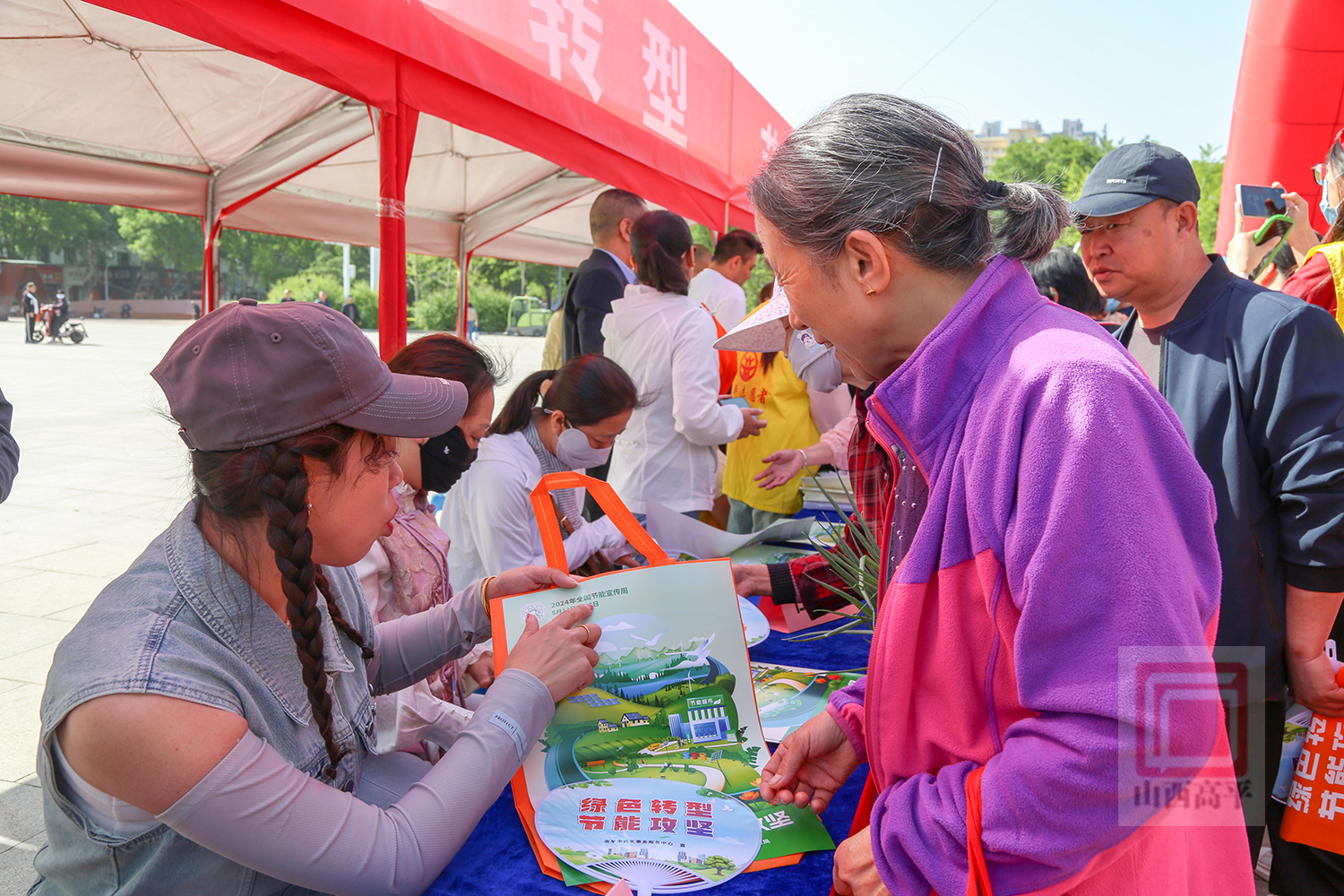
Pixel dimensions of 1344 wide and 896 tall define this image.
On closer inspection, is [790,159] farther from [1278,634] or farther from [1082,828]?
Answer: [1278,634]

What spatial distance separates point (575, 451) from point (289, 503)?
1591 millimetres

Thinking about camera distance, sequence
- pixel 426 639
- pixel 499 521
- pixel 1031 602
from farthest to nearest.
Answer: pixel 499 521 → pixel 426 639 → pixel 1031 602

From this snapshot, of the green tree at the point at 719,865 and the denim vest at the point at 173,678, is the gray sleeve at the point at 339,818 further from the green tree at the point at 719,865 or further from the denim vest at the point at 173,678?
the green tree at the point at 719,865

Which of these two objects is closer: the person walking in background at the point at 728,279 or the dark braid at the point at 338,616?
the dark braid at the point at 338,616

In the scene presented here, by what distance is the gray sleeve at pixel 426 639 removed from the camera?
4.56ft

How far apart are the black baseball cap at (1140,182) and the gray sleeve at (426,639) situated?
1500 millimetres

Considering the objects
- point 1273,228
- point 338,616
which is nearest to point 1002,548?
point 338,616

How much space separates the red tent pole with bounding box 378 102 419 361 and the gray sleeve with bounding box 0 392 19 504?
1.40 m

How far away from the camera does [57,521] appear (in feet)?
18.1

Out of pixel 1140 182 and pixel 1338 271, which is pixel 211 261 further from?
pixel 1338 271

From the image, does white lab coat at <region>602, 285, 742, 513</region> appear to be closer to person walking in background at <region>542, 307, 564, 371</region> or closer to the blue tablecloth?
person walking in background at <region>542, 307, 564, 371</region>

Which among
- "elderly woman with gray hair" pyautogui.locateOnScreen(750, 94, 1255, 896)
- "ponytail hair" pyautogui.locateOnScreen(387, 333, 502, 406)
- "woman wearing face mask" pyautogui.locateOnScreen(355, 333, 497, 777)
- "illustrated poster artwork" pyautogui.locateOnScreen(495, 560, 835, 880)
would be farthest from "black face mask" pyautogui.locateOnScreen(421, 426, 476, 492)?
"elderly woman with gray hair" pyautogui.locateOnScreen(750, 94, 1255, 896)

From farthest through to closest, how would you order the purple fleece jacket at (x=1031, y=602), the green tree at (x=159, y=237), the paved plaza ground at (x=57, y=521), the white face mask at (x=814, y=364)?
the green tree at (x=159, y=237) < the white face mask at (x=814, y=364) < the paved plaza ground at (x=57, y=521) < the purple fleece jacket at (x=1031, y=602)

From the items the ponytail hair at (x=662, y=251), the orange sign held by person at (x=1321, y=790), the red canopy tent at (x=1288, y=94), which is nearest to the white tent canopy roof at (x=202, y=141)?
the ponytail hair at (x=662, y=251)
